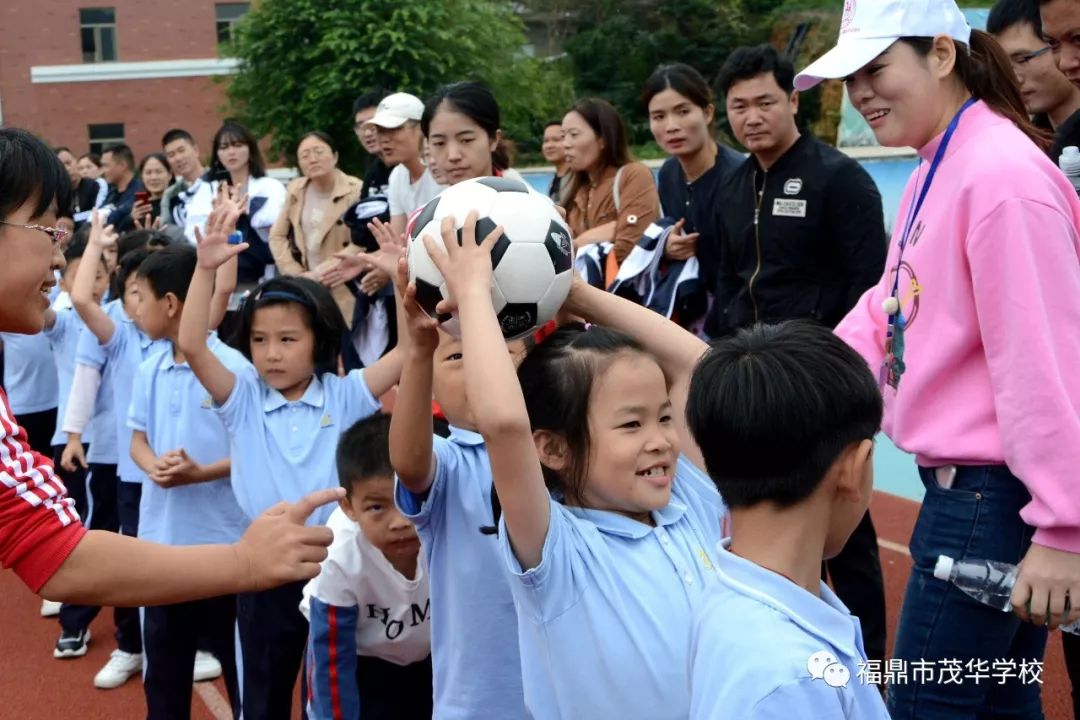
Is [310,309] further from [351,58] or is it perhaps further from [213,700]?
[351,58]

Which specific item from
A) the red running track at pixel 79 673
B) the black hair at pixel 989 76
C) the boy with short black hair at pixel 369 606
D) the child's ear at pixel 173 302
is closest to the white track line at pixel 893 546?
the red running track at pixel 79 673

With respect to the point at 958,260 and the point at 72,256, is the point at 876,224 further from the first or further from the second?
the point at 72,256

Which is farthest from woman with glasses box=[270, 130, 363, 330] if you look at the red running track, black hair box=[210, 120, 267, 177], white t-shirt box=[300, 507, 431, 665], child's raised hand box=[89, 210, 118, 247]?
white t-shirt box=[300, 507, 431, 665]

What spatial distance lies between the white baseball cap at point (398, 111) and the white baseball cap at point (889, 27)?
3562 mm

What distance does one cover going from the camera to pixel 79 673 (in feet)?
16.4

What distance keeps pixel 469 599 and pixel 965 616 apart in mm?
1019

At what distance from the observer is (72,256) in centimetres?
587

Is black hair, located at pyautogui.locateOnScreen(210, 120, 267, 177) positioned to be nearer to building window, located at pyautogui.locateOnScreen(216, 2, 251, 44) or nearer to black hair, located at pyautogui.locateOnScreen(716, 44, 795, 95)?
black hair, located at pyautogui.locateOnScreen(716, 44, 795, 95)

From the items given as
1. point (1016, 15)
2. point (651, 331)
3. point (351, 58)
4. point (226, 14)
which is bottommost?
point (651, 331)

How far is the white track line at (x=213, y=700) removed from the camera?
4.52 metres

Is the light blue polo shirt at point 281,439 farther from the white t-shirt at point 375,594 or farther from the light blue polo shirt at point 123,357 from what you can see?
the light blue polo shirt at point 123,357

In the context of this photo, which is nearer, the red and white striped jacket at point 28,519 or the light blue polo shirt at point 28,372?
the red and white striped jacket at point 28,519

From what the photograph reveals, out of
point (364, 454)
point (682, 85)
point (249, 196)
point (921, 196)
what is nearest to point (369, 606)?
point (364, 454)

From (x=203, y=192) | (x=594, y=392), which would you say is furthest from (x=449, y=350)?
(x=203, y=192)
